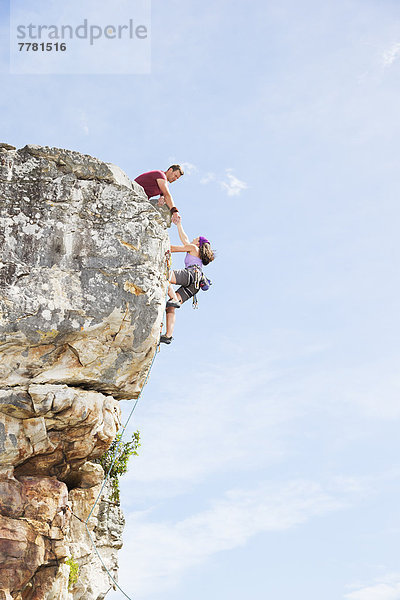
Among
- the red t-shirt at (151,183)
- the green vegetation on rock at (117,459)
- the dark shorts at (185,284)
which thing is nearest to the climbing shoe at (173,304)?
the dark shorts at (185,284)

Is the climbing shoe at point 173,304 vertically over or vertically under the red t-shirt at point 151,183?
under

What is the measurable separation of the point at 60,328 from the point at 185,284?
3.11 metres

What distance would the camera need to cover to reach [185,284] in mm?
12367

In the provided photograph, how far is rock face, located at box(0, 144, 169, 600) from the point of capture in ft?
32.7

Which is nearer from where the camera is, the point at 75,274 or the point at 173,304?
the point at 75,274

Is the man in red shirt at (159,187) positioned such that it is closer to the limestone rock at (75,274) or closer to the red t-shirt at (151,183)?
the red t-shirt at (151,183)

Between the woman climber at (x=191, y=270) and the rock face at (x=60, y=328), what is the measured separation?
1.28 meters

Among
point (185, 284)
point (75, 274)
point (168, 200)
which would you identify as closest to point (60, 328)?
point (75, 274)

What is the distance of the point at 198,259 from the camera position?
41.3 ft

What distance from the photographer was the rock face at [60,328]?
9953 mm

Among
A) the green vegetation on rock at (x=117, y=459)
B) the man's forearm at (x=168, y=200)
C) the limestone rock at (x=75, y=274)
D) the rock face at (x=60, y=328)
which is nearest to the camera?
the rock face at (x=60, y=328)

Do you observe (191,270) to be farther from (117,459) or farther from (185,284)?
(117,459)

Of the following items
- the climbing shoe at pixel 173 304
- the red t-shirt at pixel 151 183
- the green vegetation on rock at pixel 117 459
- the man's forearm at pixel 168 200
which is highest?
the red t-shirt at pixel 151 183

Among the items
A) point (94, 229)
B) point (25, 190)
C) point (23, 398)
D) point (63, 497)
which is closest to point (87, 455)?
point (63, 497)
